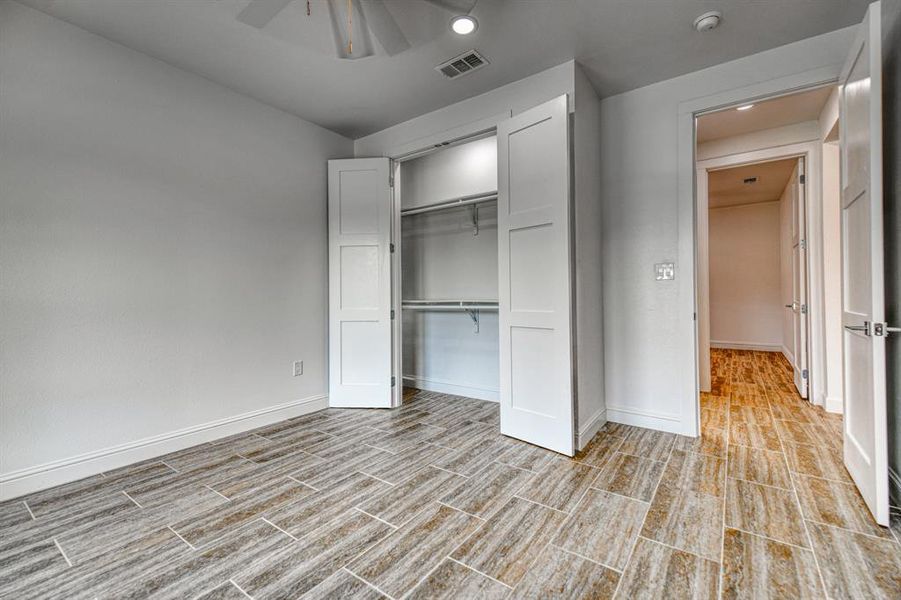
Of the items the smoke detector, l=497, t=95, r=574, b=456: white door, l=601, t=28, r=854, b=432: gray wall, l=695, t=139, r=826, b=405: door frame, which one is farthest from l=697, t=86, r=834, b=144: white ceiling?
l=497, t=95, r=574, b=456: white door

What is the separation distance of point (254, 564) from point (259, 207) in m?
2.69

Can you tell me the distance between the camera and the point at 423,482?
2316mm

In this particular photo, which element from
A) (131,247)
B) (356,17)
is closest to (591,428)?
(356,17)

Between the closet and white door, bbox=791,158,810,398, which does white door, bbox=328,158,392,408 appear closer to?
the closet

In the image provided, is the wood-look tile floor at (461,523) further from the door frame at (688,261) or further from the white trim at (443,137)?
the white trim at (443,137)

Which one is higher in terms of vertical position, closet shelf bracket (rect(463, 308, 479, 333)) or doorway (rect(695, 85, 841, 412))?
doorway (rect(695, 85, 841, 412))

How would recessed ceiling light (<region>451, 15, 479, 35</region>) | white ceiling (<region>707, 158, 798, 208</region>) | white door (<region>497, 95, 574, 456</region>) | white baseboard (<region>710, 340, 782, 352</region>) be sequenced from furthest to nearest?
white baseboard (<region>710, 340, 782, 352</region>) < white ceiling (<region>707, 158, 798, 208</region>) < white door (<region>497, 95, 574, 456</region>) < recessed ceiling light (<region>451, 15, 479, 35</region>)

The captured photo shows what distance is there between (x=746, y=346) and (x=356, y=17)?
851 centimetres

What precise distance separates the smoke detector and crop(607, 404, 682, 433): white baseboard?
104 inches

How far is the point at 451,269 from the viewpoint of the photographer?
441 centimetres

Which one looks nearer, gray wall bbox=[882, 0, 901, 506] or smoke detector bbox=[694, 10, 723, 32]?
gray wall bbox=[882, 0, 901, 506]

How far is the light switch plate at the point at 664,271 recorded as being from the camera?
303 cm

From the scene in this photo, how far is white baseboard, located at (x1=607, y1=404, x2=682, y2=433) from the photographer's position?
3.02 meters

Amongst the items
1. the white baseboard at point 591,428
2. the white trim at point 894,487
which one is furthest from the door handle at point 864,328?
the white baseboard at point 591,428
